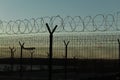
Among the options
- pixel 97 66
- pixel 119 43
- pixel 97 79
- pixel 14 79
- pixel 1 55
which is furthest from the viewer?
pixel 97 66

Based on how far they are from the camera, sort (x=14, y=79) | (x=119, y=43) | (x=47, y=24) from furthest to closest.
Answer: (x=14, y=79), (x=119, y=43), (x=47, y=24)

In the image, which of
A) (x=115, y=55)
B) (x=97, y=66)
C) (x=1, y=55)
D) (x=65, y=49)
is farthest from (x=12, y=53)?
(x=97, y=66)

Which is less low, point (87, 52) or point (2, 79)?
point (87, 52)

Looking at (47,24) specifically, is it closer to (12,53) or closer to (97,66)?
(12,53)

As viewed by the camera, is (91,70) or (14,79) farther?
(91,70)

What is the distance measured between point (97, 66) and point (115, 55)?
14.8 metres

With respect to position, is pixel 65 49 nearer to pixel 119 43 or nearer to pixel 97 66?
pixel 119 43

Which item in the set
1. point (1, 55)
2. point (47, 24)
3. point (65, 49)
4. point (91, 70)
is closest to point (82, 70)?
point (91, 70)

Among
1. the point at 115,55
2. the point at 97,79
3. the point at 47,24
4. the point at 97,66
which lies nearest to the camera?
the point at 47,24

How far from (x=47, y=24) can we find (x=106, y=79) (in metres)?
9.78

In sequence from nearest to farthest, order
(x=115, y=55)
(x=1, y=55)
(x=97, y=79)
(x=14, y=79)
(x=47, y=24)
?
(x=47, y=24)
(x=115, y=55)
(x=97, y=79)
(x=14, y=79)
(x=1, y=55)

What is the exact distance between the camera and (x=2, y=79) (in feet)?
88.4

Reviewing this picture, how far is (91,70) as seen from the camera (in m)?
39.0

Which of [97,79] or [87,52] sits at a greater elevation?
[87,52]
